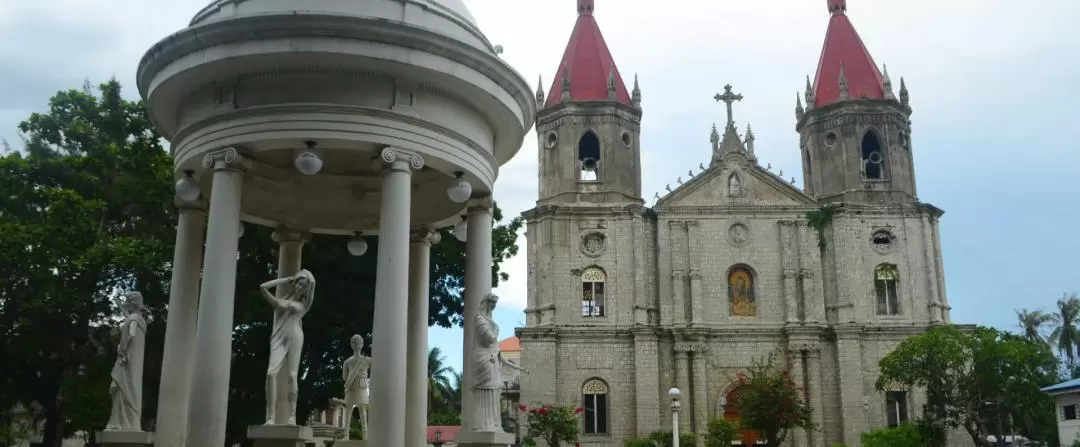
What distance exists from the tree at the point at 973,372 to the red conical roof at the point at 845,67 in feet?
45.5

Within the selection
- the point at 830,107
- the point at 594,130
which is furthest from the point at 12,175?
the point at 830,107

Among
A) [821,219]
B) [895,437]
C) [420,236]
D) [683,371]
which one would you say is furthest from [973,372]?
Answer: [420,236]

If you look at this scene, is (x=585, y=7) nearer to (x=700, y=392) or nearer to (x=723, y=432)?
(x=700, y=392)

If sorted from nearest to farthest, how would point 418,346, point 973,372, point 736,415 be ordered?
point 418,346 → point 973,372 → point 736,415

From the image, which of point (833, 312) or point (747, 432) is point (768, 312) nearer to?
point (833, 312)

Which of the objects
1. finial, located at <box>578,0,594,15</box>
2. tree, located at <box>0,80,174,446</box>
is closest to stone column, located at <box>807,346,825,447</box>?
finial, located at <box>578,0,594,15</box>

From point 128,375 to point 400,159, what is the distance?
4.58m

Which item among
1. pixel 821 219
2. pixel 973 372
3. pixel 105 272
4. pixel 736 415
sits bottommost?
pixel 736 415

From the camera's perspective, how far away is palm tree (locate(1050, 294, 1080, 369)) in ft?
205

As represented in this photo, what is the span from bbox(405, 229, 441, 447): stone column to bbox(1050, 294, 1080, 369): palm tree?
198 ft

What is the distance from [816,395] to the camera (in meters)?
43.0

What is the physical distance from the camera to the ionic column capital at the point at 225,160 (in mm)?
11352

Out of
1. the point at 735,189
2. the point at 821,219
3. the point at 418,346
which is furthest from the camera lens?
the point at 735,189

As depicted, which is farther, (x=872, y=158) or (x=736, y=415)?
(x=872, y=158)
